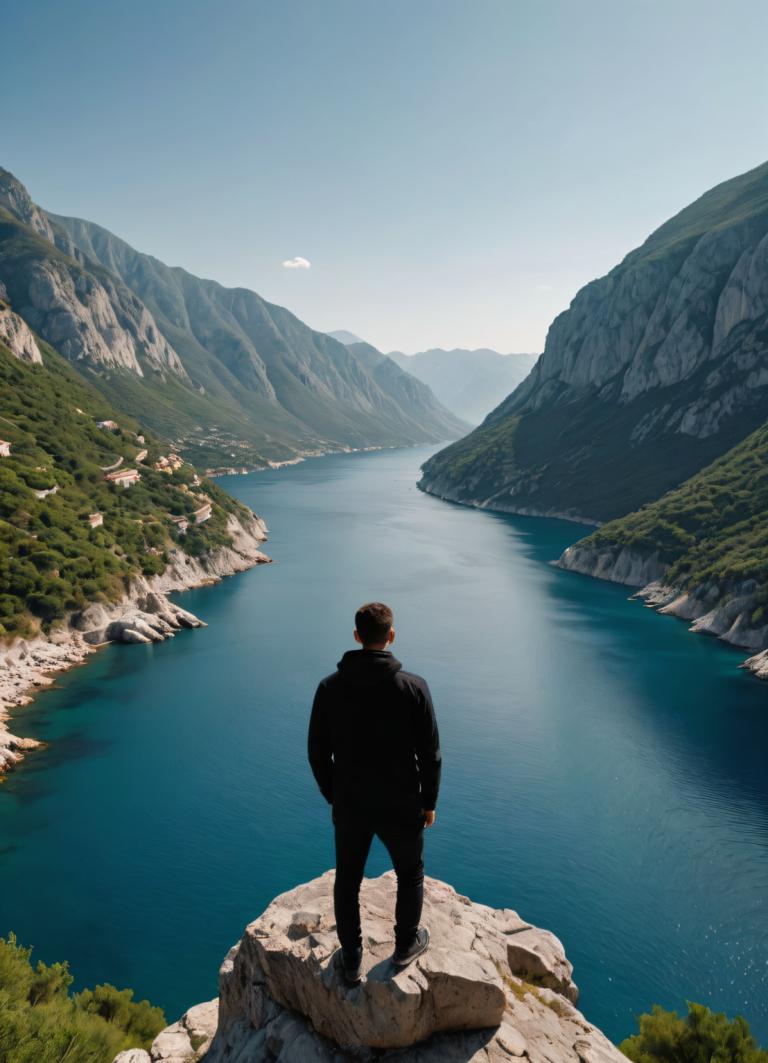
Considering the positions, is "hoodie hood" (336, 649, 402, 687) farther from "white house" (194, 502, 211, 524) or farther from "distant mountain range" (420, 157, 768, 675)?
"white house" (194, 502, 211, 524)

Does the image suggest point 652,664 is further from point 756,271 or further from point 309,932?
point 756,271

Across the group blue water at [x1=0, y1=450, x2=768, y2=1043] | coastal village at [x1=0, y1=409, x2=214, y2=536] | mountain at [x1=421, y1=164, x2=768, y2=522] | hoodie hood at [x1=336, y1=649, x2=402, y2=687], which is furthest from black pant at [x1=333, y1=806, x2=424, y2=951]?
mountain at [x1=421, y1=164, x2=768, y2=522]

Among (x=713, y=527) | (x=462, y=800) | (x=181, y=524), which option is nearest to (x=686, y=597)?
(x=713, y=527)

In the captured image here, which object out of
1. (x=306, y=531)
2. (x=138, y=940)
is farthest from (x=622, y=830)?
(x=306, y=531)

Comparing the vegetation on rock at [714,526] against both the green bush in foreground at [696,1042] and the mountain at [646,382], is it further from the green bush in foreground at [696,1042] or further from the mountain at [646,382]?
the green bush in foreground at [696,1042]

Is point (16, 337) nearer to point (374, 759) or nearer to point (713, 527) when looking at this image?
point (713, 527)
